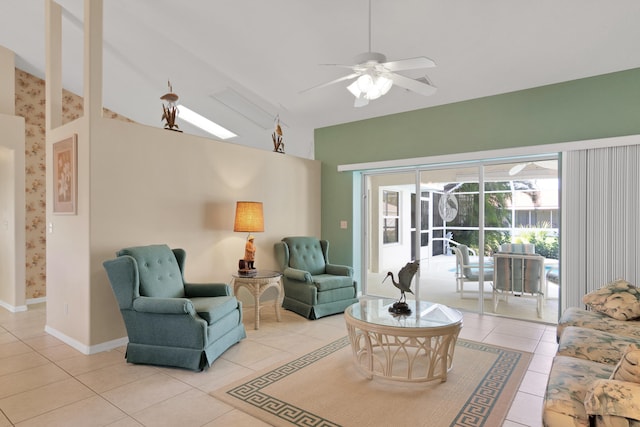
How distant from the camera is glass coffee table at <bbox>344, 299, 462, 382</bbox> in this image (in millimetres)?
2824

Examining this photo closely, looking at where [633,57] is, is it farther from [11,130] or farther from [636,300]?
[11,130]

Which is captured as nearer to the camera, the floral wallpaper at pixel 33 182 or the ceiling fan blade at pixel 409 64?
the ceiling fan blade at pixel 409 64

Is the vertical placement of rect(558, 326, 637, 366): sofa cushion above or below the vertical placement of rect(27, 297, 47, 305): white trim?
above

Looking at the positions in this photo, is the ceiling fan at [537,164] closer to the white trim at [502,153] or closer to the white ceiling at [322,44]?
the white trim at [502,153]

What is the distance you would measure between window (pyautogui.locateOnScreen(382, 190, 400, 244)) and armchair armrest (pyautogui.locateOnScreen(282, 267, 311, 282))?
1.82 meters

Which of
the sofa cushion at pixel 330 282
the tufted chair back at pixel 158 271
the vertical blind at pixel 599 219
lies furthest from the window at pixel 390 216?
the tufted chair back at pixel 158 271

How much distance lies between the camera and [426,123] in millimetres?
5391

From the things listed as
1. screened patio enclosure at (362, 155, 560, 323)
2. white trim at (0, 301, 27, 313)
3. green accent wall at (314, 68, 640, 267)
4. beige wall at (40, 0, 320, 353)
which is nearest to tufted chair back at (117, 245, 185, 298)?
beige wall at (40, 0, 320, 353)

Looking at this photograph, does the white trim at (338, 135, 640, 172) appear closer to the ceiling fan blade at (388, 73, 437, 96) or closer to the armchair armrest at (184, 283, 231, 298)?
the ceiling fan blade at (388, 73, 437, 96)

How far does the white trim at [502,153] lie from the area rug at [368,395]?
8.27 ft

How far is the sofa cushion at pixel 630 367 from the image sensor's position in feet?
5.38

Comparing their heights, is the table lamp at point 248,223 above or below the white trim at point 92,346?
above

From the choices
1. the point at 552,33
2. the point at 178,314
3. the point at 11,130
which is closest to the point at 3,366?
the point at 178,314

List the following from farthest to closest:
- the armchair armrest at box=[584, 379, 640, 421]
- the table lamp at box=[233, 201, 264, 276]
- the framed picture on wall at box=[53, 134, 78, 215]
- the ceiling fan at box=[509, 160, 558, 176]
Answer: the ceiling fan at box=[509, 160, 558, 176]
the table lamp at box=[233, 201, 264, 276]
the framed picture on wall at box=[53, 134, 78, 215]
the armchair armrest at box=[584, 379, 640, 421]
